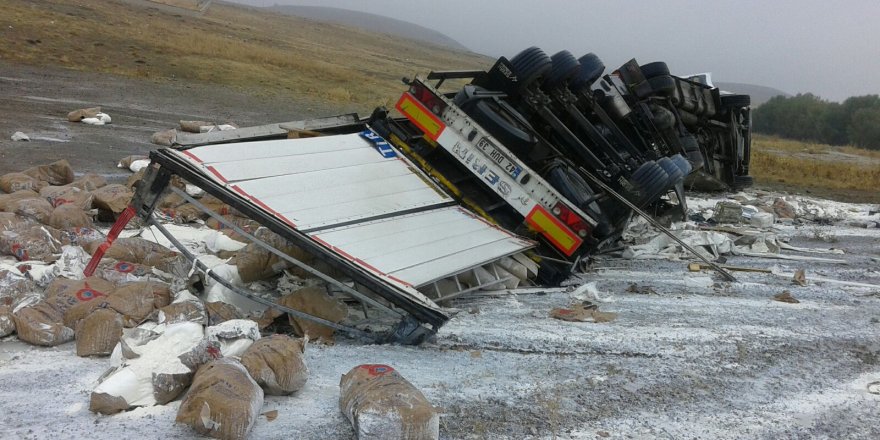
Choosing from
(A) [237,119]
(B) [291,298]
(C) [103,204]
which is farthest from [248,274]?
(A) [237,119]

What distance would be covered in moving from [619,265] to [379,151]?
2.75 m

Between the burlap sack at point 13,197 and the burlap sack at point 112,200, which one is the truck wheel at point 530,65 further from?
the burlap sack at point 13,197

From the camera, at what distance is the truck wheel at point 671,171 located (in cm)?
557

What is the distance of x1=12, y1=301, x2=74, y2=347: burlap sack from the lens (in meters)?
3.48

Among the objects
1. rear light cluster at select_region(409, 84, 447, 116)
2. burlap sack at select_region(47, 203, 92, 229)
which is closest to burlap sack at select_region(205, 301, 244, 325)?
burlap sack at select_region(47, 203, 92, 229)

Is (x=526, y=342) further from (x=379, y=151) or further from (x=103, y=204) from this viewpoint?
(x=103, y=204)

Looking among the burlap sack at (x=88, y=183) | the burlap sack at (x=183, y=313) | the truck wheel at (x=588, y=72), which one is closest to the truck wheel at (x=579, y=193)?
the truck wheel at (x=588, y=72)

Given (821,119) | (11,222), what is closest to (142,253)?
(11,222)

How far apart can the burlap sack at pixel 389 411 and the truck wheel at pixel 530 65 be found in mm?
4045

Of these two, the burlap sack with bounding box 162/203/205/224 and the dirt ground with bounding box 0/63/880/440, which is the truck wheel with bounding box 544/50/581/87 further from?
the burlap sack with bounding box 162/203/205/224

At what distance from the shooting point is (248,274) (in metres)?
4.55

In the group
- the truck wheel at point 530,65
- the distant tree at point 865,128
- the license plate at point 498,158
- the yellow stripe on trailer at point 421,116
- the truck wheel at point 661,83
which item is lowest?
the license plate at point 498,158

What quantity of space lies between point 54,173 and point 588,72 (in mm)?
5888

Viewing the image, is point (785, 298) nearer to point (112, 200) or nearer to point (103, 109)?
point (112, 200)
